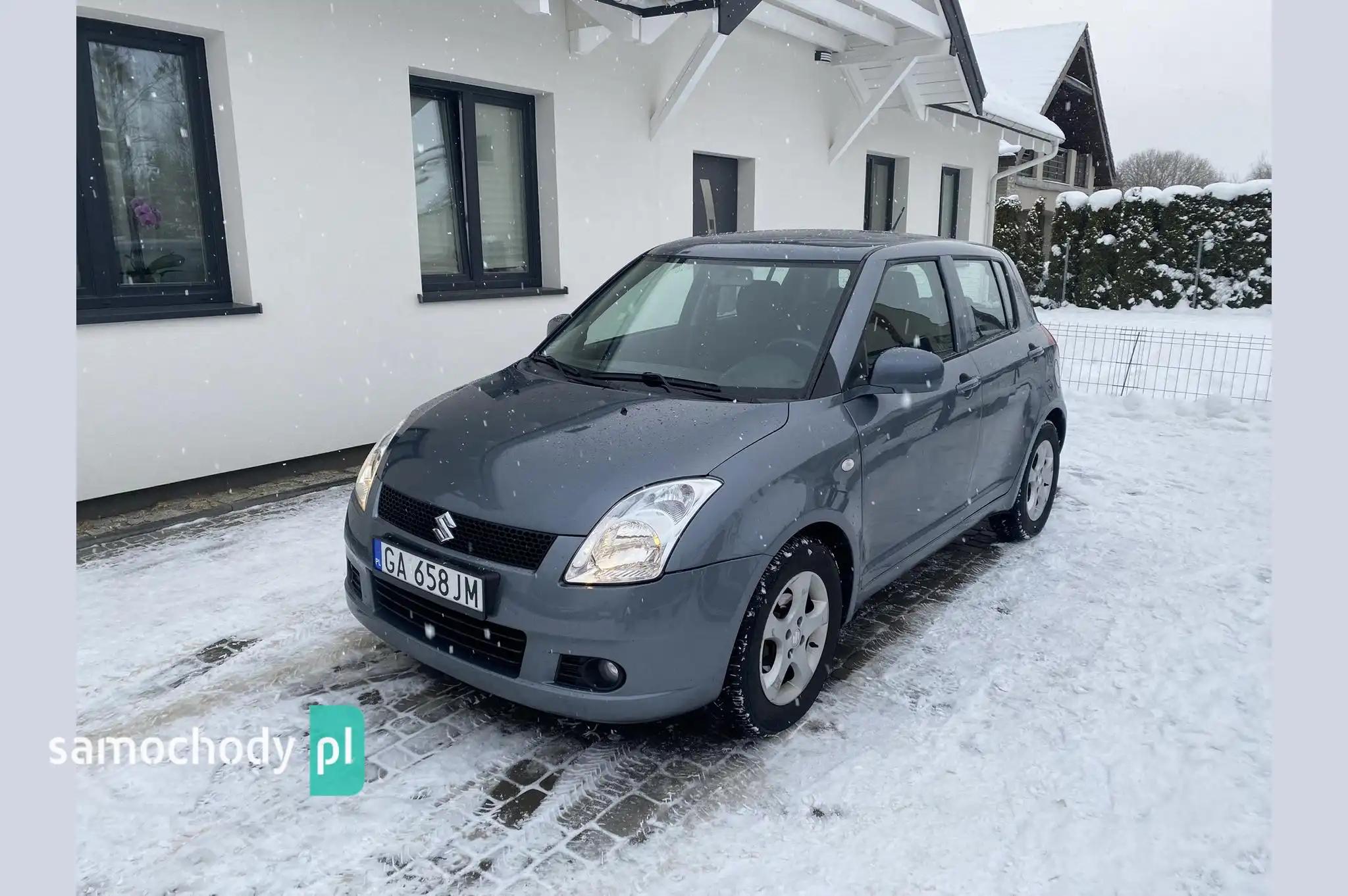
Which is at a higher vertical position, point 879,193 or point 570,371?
point 879,193

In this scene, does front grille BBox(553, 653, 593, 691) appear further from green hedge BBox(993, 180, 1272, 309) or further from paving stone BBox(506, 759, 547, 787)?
green hedge BBox(993, 180, 1272, 309)

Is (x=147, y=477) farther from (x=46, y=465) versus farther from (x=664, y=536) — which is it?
(x=664, y=536)

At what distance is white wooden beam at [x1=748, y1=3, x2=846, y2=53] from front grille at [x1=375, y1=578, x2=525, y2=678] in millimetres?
7328

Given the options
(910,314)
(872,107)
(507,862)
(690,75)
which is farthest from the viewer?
(872,107)

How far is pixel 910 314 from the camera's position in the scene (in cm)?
396

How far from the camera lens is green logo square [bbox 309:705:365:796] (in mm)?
2801

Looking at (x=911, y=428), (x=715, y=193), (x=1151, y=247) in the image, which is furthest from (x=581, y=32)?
(x=1151, y=247)

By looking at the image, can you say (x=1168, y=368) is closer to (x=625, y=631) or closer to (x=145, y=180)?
(x=625, y=631)

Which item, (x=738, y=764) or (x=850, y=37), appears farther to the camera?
(x=850, y=37)

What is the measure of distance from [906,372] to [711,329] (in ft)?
2.81

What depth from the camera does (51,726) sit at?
10.1ft

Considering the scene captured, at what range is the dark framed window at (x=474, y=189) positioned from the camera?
22.9 feet

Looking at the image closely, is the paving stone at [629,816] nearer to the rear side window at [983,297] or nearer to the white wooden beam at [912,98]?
the rear side window at [983,297]

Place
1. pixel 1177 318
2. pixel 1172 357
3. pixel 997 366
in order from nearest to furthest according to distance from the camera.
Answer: pixel 997 366 → pixel 1172 357 → pixel 1177 318
